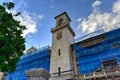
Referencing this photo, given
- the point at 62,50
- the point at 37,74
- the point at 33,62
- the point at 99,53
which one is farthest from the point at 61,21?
the point at 37,74

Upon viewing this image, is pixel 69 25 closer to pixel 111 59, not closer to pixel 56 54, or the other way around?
pixel 56 54

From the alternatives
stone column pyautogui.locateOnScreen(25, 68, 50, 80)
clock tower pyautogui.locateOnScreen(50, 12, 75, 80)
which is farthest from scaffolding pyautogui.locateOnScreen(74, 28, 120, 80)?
stone column pyautogui.locateOnScreen(25, 68, 50, 80)

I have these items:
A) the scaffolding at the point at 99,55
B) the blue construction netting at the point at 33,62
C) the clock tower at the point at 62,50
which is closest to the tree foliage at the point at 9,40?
the scaffolding at the point at 99,55

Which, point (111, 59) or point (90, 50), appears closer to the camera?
point (111, 59)

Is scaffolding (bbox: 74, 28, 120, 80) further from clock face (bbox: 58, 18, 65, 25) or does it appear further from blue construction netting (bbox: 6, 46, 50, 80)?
clock face (bbox: 58, 18, 65, 25)

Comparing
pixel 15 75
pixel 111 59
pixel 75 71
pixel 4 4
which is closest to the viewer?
pixel 4 4

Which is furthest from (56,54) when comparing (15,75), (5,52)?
(5,52)

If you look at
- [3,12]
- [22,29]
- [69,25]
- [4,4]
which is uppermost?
[69,25]

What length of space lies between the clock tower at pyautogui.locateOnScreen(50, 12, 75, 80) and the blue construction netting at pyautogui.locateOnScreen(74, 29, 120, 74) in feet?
6.07

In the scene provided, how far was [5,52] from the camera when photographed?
9.35 meters

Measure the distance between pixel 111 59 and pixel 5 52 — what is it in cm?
1584

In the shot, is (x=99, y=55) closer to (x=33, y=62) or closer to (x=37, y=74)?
(x=33, y=62)

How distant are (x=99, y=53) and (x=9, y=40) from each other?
52.4 feet

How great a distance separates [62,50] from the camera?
1040 inches
